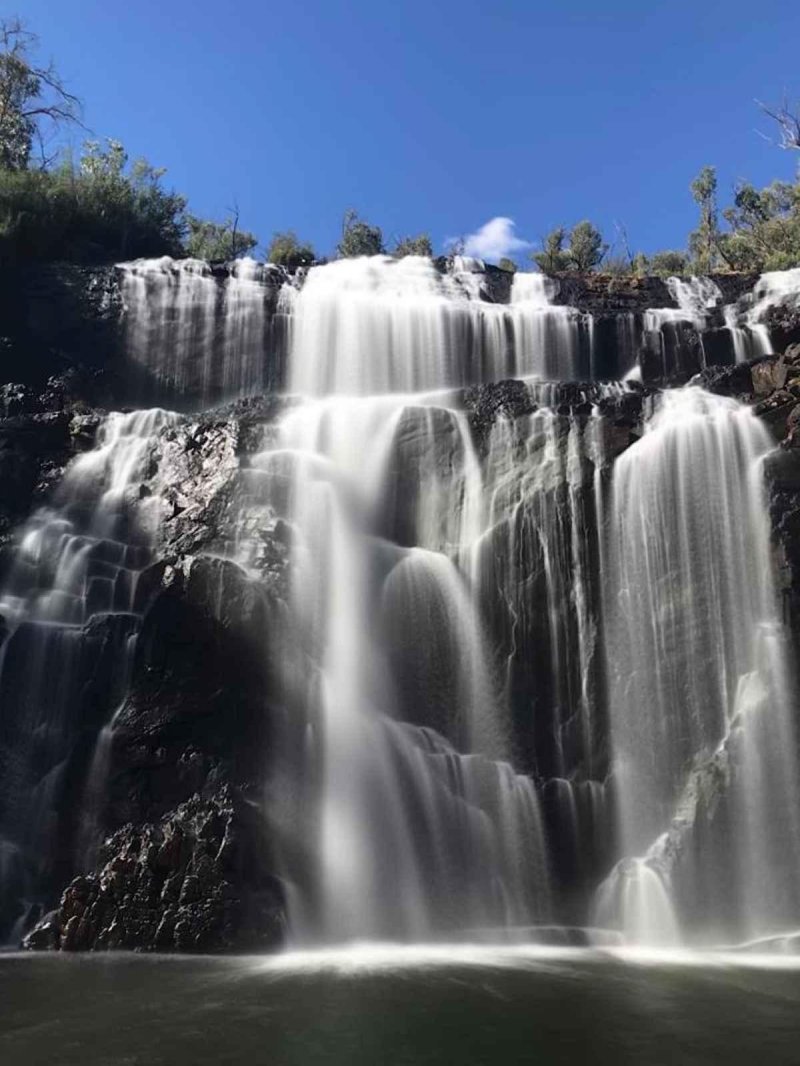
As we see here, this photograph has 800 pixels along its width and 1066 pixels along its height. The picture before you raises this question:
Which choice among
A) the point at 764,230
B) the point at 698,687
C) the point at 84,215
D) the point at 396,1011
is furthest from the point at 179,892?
the point at 764,230

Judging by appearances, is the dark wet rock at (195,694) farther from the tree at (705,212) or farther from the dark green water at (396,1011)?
the tree at (705,212)

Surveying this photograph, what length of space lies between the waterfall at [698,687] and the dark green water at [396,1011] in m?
2.14

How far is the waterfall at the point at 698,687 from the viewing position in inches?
522

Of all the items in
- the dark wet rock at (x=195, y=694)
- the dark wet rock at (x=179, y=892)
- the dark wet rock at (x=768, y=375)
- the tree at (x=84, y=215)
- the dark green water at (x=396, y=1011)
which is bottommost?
the dark green water at (x=396, y=1011)

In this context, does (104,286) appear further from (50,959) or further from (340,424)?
(50,959)

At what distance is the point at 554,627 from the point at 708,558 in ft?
9.28

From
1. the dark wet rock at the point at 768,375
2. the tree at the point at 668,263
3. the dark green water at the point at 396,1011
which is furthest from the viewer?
the tree at the point at 668,263

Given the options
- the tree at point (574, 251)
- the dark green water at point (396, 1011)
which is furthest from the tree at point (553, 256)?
the dark green water at point (396, 1011)

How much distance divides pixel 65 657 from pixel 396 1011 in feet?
28.9

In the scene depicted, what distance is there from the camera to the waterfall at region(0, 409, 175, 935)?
523 inches

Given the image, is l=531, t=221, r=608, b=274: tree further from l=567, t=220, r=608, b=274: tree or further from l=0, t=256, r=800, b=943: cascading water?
l=0, t=256, r=800, b=943: cascading water

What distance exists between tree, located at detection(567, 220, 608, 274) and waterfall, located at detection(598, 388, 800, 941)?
Answer: 3083cm

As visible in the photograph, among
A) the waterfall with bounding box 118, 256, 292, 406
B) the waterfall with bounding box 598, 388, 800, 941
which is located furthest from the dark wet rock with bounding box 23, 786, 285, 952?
the waterfall with bounding box 118, 256, 292, 406

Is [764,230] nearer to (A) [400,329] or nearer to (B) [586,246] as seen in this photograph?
(B) [586,246]
